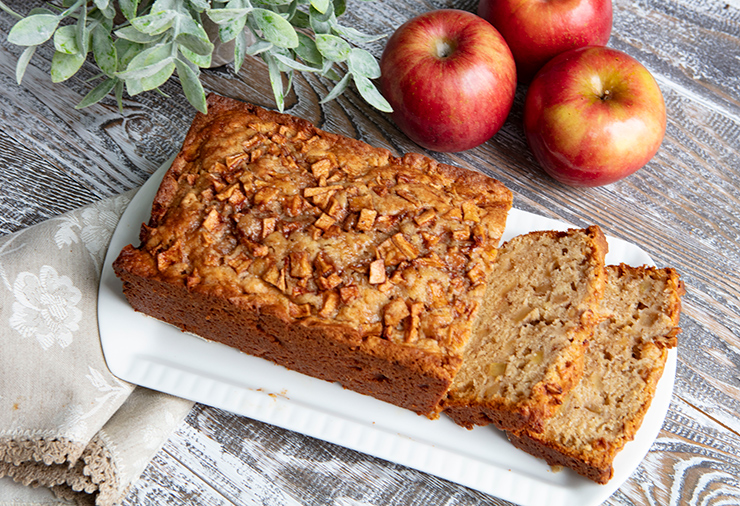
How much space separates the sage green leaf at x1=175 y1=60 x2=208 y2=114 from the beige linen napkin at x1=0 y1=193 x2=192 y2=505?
2.40 ft

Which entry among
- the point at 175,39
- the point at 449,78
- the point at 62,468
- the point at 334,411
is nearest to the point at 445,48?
the point at 449,78

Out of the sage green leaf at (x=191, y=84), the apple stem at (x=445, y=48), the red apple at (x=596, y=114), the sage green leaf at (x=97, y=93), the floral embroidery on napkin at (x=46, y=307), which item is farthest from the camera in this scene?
the apple stem at (x=445, y=48)

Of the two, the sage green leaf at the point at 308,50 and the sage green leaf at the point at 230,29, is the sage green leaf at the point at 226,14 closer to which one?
the sage green leaf at the point at 230,29

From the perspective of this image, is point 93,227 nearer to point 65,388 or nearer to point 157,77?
point 65,388

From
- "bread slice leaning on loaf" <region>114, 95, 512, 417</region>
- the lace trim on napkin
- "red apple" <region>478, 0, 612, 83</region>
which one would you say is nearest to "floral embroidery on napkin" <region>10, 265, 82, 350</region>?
"bread slice leaning on loaf" <region>114, 95, 512, 417</region>

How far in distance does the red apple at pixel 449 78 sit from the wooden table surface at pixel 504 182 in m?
0.23

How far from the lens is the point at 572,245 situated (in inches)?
87.7

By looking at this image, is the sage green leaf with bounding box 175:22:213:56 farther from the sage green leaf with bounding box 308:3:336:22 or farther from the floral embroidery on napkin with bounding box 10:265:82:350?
the floral embroidery on napkin with bounding box 10:265:82:350

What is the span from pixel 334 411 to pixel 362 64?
1304mm

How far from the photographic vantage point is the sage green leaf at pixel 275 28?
181cm

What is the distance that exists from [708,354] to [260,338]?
74.1 inches

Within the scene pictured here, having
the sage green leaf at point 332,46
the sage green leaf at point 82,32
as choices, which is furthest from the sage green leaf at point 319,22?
the sage green leaf at point 82,32

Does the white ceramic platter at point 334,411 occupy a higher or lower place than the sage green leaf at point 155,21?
lower

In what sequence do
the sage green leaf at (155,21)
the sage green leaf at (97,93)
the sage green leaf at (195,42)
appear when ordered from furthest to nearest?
the sage green leaf at (97,93) < the sage green leaf at (195,42) < the sage green leaf at (155,21)
